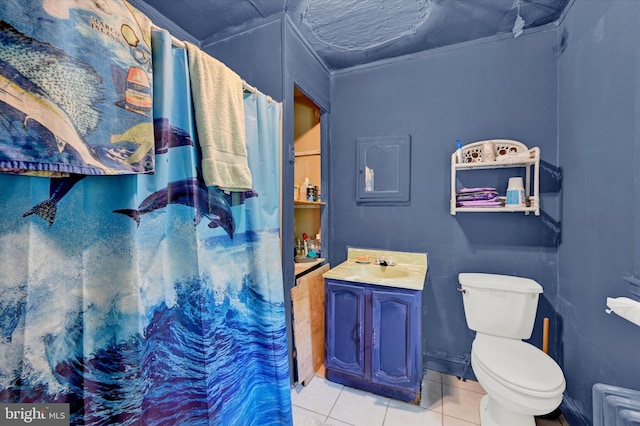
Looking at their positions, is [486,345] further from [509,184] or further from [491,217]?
[509,184]

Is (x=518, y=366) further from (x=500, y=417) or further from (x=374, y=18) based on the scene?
(x=374, y=18)

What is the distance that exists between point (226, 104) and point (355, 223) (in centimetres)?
150

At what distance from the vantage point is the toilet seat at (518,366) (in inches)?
46.6

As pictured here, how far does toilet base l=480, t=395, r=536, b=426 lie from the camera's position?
Result: 4.37 feet

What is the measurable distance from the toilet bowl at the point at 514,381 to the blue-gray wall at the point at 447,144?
43 centimetres

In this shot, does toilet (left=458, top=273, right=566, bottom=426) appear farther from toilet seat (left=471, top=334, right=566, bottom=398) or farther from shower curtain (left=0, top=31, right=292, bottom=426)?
shower curtain (left=0, top=31, right=292, bottom=426)

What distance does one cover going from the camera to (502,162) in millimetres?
1661

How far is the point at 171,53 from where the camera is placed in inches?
36.1

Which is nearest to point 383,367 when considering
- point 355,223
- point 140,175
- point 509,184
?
point 355,223

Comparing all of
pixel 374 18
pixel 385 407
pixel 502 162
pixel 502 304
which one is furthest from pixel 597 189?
pixel 385 407

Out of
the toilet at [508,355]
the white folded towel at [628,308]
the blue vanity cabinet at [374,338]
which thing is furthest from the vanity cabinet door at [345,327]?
the white folded towel at [628,308]

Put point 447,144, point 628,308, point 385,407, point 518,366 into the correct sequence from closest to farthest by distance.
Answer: point 628,308 → point 518,366 → point 385,407 → point 447,144

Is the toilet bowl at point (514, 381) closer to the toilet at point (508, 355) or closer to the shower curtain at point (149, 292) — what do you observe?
the toilet at point (508, 355)

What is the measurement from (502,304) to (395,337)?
73 centimetres
